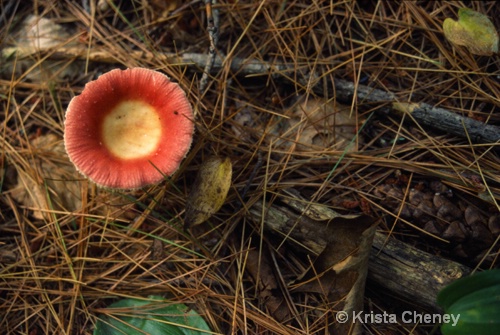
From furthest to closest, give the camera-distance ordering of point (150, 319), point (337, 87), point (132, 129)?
point (337, 87), point (132, 129), point (150, 319)

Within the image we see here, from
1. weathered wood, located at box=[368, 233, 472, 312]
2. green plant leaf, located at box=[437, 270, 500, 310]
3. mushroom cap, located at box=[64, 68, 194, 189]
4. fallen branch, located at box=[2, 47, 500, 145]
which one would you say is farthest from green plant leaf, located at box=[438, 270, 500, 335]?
mushroom cap, located at box=[64, 68, 194, 189]

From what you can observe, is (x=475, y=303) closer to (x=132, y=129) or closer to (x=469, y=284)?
(x=469, y=284)

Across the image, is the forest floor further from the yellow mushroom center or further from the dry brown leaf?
the yellow mushroom center

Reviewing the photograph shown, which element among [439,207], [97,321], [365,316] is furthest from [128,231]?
[439,207]

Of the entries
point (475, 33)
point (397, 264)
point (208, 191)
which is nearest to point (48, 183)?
point (208, 191)

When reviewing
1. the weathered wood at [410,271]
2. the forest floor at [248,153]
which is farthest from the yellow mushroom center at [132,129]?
the weathered wood at [410,271]
